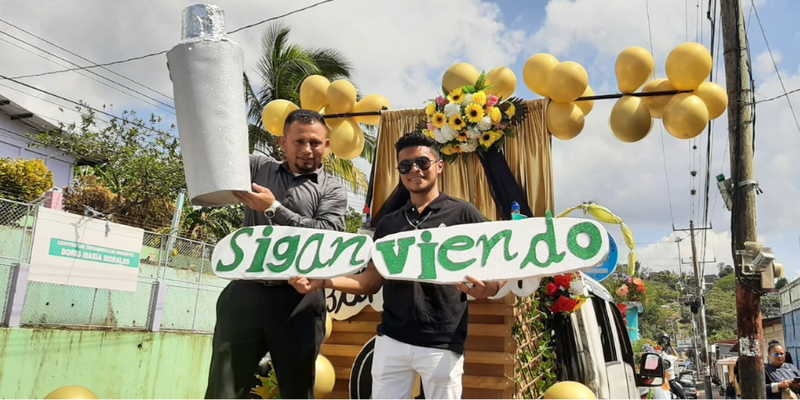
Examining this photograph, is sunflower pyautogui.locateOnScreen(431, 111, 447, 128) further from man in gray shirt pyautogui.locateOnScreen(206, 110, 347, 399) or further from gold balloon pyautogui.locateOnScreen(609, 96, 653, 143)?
man in gray shirt pyautogui.locateOnScreen(206, 110, 347, 399)

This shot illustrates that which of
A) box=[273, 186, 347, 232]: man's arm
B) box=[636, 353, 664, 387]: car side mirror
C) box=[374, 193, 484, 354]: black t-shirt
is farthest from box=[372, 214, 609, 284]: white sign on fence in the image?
box=[636, 353, 664, 387]: car side mirror

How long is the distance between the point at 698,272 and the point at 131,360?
29.4 m

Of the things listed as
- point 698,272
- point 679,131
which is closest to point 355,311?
point 679,131

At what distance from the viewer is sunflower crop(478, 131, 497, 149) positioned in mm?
5613

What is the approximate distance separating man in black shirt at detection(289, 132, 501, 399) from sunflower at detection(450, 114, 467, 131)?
2979 millimetres

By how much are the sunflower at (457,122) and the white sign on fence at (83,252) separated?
5216 millimetres

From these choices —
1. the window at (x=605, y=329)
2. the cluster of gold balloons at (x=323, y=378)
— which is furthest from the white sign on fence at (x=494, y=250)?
the window at (x=605, y=329)

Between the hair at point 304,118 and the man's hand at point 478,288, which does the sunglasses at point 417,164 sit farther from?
the man's hand at point 478,288

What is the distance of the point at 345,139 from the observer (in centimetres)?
629

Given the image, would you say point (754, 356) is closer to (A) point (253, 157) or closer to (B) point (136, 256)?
(A) point (253, 157)

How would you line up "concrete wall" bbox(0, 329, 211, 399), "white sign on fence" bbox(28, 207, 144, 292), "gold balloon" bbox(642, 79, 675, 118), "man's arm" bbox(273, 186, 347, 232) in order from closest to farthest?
1. "man's arm" bbox(273, 186, 347, 232)
2. "gold balloon" bbox(642, 79, 675, 118)
3. "concrete wall" bbox(0, 329, 211, 399)
4. "white sign on fence" bbox(28, 207, 144, 292)

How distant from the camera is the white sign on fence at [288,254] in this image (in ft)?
7.65

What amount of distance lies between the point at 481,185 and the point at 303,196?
142 inches

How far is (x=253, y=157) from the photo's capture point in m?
2.74
